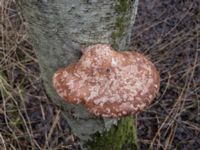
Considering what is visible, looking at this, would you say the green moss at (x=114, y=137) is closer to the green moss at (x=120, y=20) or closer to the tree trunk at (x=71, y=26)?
the tree trunk at (x=71, y=26)

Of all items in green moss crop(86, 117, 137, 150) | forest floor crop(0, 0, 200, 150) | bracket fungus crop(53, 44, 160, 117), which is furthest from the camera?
forest floor crop(0, 0, 200, 150)

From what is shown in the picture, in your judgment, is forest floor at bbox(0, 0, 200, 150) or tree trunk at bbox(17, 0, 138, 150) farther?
forest floor at bbox(0, 0, 200, 150)

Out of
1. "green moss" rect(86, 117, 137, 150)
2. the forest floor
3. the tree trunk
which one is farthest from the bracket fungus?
the forest floor

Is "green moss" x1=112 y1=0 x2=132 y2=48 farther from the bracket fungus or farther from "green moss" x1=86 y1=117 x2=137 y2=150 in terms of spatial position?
"green moss" x1=86 y1=117 x2=137 y2=150

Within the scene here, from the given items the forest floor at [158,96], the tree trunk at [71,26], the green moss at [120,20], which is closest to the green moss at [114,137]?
the tree trunk at [71,26]

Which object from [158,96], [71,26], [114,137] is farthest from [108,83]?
[158,96]
